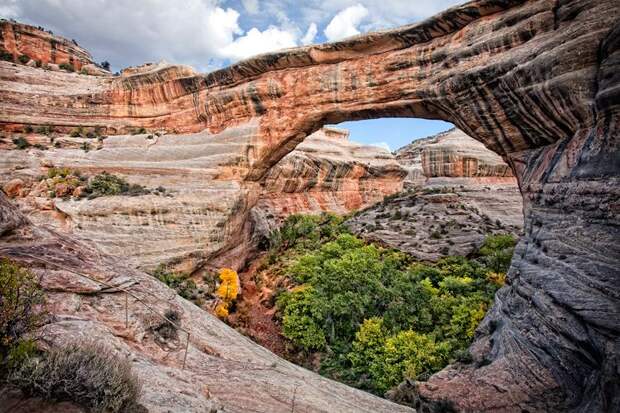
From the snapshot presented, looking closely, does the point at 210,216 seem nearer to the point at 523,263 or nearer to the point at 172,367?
the point at 172,367

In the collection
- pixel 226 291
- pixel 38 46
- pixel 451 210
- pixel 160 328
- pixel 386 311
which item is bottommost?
pixel 226 291

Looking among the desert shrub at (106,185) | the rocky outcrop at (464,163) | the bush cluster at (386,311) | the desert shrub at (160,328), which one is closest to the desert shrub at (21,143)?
the desert shrub at (106,185)

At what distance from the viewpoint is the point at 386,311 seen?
15.8 meters

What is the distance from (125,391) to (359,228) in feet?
82.3

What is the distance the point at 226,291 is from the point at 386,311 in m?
8.58

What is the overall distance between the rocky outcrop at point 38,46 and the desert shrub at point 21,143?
920 cm

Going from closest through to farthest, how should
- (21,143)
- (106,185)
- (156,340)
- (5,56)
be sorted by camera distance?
(156,340) < (106,185) < (21,143) < (5,56)

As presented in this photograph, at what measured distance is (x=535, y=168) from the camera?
1303 centimetres

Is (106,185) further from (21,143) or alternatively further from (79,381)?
(79,381)

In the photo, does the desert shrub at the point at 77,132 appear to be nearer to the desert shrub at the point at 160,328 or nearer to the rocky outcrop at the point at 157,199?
the rocky outcrop at the point at 157,199

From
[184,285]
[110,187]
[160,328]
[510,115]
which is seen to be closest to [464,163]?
[510,115]

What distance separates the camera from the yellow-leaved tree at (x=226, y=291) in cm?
1769

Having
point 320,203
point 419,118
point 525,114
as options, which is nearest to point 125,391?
point 525,114

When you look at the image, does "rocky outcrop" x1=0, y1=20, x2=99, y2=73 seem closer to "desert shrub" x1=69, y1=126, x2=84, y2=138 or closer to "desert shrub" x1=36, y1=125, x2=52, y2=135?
"desert shrub" x1=36, y1=125, x2=52, y2=135
